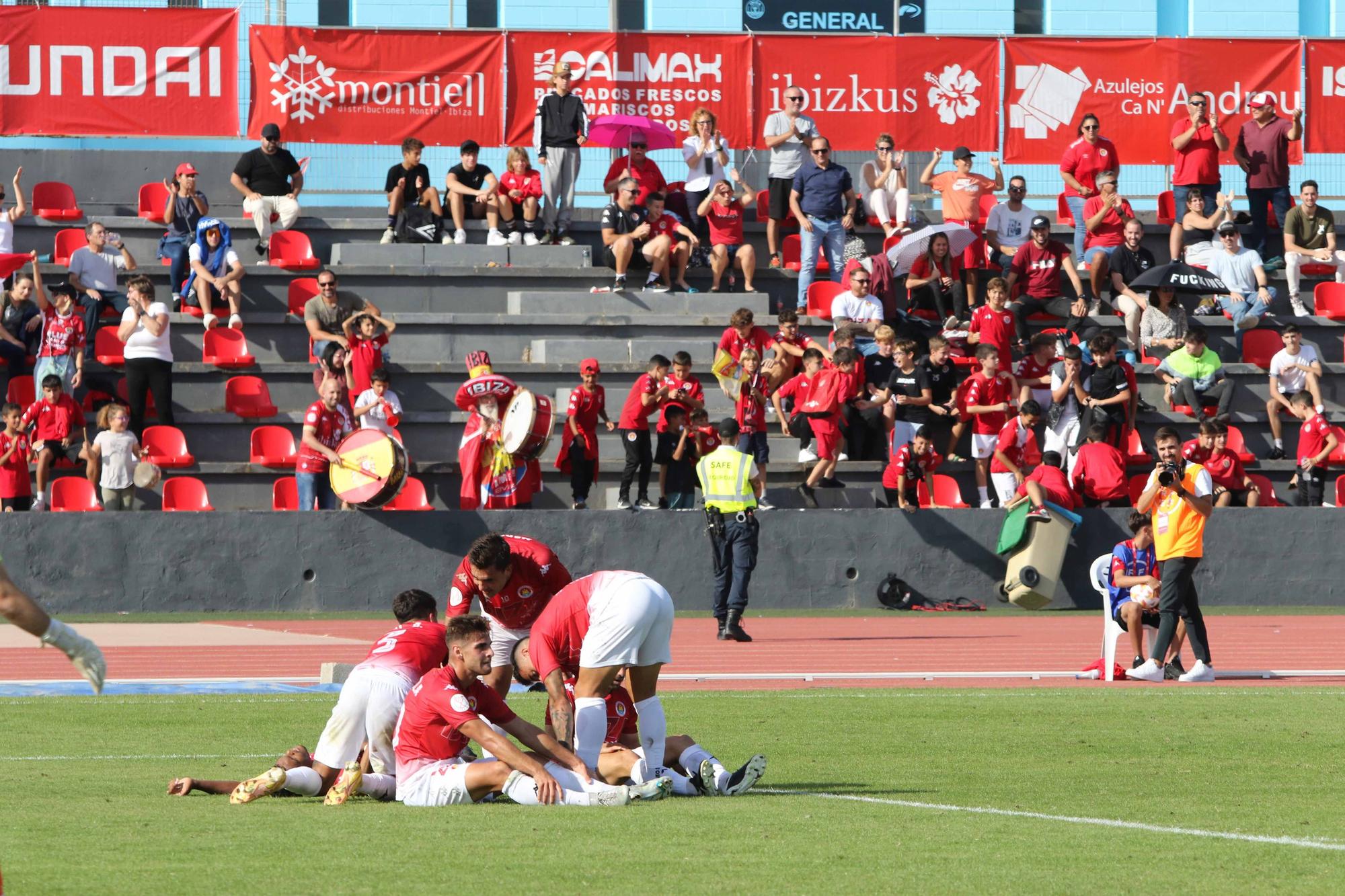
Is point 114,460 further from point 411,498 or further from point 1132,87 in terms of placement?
point 1132,87

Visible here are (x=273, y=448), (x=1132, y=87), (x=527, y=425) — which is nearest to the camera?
(x=527, y=425)

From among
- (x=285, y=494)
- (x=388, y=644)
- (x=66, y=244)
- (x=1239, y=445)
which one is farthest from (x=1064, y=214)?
(x=388, y=644)

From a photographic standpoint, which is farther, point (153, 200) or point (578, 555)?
point (153, 200)

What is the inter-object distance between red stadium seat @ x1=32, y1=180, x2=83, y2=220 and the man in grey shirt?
378 inches

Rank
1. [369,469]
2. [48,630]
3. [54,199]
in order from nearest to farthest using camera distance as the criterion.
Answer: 1. [48,630]
2. [369,469]
3. [54,199]

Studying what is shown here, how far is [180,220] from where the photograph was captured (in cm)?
2484

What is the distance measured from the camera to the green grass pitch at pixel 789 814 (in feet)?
22.9

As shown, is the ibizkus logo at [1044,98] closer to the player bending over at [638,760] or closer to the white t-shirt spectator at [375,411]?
the white t-shirt spectator at [375,411]

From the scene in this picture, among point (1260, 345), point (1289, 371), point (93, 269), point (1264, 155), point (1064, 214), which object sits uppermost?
point (1264, 155)

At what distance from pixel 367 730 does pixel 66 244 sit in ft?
58.7

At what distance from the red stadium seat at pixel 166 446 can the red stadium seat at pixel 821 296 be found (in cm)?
860

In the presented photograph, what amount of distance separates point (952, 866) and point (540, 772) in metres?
2.42

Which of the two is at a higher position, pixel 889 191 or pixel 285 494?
pixel 889 191

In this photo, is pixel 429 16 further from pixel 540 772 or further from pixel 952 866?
pixel 952 866
